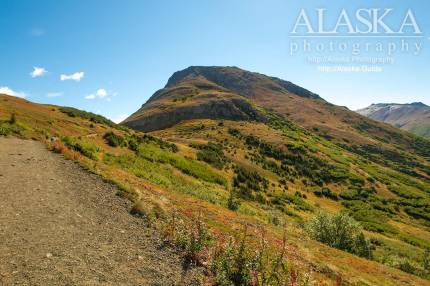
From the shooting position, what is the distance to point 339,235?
93.2 ft

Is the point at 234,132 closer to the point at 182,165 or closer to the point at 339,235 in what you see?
the point at 182,165

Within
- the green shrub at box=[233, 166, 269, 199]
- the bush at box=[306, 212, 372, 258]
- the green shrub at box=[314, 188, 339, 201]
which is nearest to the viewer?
the bush at box=[306, 212, 372, 258]

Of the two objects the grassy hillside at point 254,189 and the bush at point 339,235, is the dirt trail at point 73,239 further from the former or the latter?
the bush at point 339,235

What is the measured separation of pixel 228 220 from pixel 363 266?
263 inches

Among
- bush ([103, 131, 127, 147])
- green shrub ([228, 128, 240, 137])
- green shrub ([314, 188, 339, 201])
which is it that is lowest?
green shrub ([314, 188, 339, 201])

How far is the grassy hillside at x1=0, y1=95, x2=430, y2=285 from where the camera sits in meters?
13.5

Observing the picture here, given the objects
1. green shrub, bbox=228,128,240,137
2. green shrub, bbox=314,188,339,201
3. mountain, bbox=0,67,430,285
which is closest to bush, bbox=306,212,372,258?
mountain, bbox=0,67,430,285

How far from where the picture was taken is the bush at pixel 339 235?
90.4 ft

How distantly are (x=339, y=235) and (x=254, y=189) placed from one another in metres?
26.5

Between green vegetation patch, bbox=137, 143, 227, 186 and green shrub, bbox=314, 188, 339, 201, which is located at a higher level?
green vegetation patch, bbox=137, 143, 227, 186

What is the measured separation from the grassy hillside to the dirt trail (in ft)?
3.10

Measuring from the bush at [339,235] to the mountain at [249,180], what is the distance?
271 millimetres

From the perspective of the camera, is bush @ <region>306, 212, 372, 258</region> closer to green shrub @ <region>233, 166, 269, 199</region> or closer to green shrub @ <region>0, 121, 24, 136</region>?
green shrub @ <region>233, 166, 269, 199</region>

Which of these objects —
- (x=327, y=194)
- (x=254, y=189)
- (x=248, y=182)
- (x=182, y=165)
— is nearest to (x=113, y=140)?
(x=182, y=165)
